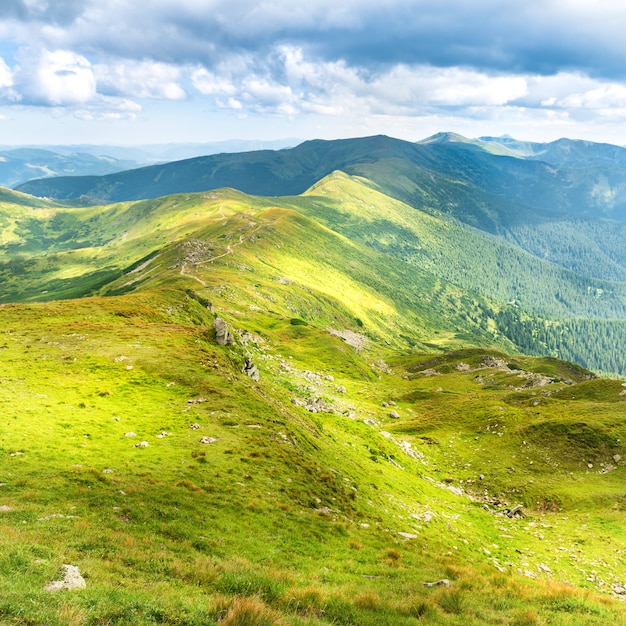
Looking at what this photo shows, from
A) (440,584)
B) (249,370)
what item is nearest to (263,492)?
(440,584)

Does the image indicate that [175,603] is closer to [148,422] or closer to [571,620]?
[571,620]

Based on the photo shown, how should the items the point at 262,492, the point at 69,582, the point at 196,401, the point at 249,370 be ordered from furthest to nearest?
the point at 249,370 → the point at 196,401 → the point at 262,492 → the point at 69,582

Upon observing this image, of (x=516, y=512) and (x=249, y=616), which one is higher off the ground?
(x=249, y=616)

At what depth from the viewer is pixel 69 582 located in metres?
13.1

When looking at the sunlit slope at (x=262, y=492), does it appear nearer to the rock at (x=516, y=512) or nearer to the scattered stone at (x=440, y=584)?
the scattered stone at (x=440, y=584)

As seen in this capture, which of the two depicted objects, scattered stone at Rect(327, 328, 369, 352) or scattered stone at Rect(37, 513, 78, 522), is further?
scattered stone at Rect(327, 328, 369, 352)

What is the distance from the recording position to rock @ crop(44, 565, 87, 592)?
12.6m

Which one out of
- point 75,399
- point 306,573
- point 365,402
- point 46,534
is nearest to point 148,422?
point 75,399

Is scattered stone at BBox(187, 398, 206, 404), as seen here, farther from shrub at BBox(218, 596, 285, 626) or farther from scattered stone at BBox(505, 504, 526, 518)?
→ scattered stone at BBox(505, 504, 526, 518)

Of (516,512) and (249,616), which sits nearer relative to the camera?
(249,616)

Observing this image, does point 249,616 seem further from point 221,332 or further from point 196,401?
point 221,332

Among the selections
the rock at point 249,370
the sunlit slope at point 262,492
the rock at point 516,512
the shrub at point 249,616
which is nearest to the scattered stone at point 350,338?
the sunlit slope at point 262,492

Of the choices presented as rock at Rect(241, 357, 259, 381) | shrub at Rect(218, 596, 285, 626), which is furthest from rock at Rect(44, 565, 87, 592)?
rock at Rect(241, 357, 259, 381)

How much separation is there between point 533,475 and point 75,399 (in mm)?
52945
